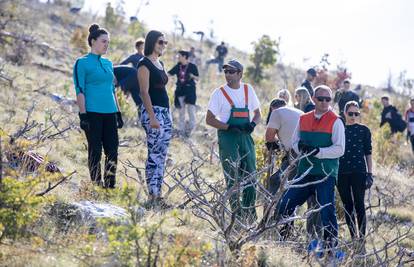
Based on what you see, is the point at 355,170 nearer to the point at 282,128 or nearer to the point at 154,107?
the point at 282,128

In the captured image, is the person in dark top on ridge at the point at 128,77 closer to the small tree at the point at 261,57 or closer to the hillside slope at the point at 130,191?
the hillside slope at the point at 130,191

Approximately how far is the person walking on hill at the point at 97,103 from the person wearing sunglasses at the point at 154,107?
0.33m

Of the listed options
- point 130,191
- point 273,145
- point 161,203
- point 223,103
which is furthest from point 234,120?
point 130,191

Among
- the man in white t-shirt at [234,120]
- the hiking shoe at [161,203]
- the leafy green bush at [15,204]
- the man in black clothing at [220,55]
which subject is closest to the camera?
the leafy green bush at [15,204]

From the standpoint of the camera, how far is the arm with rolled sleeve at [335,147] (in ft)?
22.4

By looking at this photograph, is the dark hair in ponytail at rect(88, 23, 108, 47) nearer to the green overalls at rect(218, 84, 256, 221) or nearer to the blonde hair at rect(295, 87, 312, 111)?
the green overalls at rect(218, 84, 256, 221)

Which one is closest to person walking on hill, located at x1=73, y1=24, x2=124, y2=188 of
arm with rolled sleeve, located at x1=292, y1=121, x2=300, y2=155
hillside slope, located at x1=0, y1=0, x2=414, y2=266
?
hillside slope, located at x1=0, y1=0, x2=414, y2=266

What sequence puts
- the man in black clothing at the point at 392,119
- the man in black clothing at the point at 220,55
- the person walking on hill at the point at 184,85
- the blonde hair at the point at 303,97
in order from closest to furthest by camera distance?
the blonde hair at the point at 303,97, the person walking on hill at the point at 184,85, the man in black clothing at the point at 392,119, the man in black clothing at the point at 220,55

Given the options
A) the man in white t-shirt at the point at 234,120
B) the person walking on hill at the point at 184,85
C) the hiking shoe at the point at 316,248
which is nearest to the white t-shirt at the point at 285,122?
the man in white t-shirt at the point at 234,120

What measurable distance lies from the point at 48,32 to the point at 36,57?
6.90 m

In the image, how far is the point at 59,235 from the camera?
5250mm

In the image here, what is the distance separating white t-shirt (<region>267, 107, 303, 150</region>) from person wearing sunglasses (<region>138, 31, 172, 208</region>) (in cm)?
113

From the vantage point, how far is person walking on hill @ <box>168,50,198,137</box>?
12625mm

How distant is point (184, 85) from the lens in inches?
507
